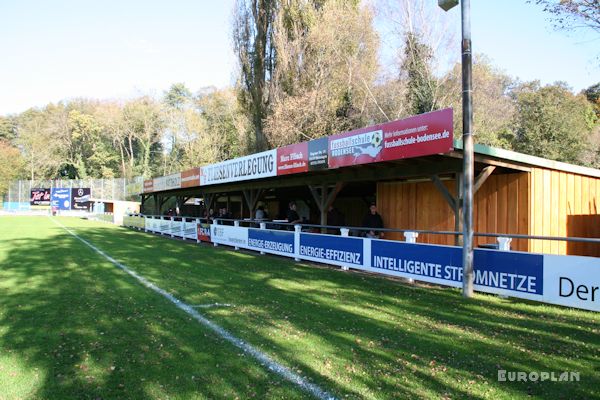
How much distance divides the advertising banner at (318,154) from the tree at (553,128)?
22.6 metres

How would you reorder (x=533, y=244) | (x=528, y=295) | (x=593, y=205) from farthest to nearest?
1. (x=593, y=205)
2. (x=533, y=244)
3. (x=528, y=295)

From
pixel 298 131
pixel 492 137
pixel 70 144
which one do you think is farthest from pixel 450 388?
pixel 70 144

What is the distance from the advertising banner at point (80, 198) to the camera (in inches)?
2547

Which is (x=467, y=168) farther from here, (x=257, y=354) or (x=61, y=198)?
(x=61, y=198)

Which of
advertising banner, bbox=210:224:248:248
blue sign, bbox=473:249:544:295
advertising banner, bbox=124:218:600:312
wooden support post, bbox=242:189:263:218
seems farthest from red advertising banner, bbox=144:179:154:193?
blue sign, bbox=473:249:544:295

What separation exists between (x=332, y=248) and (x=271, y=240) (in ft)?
11.1

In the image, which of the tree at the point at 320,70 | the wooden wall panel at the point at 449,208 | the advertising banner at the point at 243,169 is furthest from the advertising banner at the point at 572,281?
the tree at the point at 320,70

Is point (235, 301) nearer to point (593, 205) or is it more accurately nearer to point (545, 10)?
point (593, 205)

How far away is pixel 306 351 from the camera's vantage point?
4.76m

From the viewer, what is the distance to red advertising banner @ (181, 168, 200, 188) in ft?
68.2

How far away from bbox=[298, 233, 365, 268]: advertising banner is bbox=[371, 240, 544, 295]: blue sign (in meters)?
0.61

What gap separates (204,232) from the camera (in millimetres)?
20203

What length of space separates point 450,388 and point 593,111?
1621 inches

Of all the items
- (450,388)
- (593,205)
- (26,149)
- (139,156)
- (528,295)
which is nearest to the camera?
(450,388)
